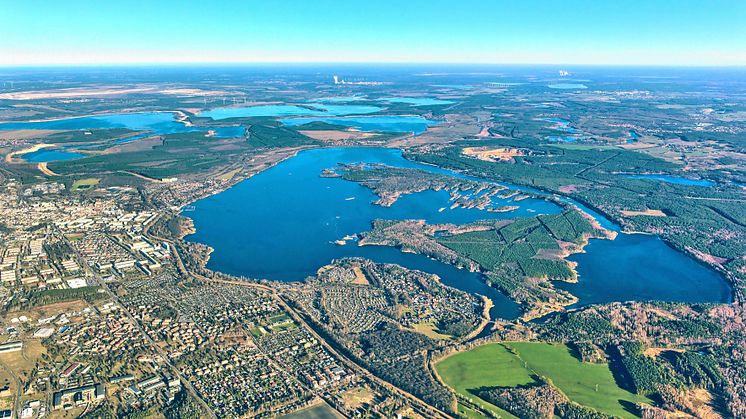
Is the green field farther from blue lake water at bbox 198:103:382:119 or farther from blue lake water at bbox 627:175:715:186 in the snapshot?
blue lake water at bbox 198:103:382:119

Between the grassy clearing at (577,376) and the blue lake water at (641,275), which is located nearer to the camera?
the grassy clearing at (577,376)

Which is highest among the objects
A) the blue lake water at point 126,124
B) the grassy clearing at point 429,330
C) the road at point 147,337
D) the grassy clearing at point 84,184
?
the blue lake water at point 126,124

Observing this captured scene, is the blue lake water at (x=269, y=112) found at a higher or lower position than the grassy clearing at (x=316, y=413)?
higher

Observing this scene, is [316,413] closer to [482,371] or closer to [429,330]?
[482,371]

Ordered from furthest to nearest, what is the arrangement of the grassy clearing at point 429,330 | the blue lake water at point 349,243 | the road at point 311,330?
the blue lake water at point 349,243 → the grassy clearing at point 429,330 → the road at point 311,330

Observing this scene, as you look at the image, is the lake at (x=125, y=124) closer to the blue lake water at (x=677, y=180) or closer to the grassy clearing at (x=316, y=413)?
the blue lake water at (x=677, y=180)

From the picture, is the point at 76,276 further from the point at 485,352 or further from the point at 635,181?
the point at 635,181

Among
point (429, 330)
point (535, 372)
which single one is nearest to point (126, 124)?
point (429, 330)

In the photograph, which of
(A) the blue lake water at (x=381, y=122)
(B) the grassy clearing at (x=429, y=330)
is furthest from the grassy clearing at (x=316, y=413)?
(A) the blue lake water at (x=381, y=122)
